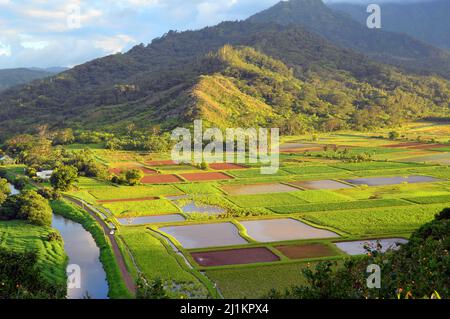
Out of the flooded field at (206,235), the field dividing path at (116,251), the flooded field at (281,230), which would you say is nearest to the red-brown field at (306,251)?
the flooded field at (281,230)

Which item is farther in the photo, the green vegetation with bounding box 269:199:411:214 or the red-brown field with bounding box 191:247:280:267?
the green vegetation with bounding box 269:199:411:214

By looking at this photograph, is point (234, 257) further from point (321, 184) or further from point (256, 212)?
point (321, 184)

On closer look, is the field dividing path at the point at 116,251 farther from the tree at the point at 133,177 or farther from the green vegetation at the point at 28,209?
the tree at the point at 133,177

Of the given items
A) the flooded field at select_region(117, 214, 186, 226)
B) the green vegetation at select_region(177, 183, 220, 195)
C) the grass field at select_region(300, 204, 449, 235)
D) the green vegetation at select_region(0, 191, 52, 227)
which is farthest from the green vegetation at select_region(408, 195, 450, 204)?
the green vegetation at select_region(0, 191, 52, 227)

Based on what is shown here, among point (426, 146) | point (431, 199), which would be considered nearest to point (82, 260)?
point (431, 199)

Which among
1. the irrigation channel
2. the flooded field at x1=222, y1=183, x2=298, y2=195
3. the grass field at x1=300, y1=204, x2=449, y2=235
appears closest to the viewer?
the irrigation channel

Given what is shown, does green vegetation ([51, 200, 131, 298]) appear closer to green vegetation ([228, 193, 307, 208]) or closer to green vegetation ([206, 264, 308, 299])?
green vegetation ([206, 264, 308, 299])
